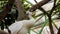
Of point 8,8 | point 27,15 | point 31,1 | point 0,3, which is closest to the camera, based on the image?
point 8,8

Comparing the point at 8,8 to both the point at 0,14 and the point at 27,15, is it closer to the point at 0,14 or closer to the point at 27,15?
the point at 0,14

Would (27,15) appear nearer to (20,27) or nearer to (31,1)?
(20,27)

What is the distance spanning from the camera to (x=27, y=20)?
1.21 feet

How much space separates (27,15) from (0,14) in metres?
0.13

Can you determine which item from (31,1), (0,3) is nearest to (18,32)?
(31,1)

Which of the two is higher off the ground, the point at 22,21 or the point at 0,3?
the point at 22,21

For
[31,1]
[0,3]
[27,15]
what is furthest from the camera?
[0,3]

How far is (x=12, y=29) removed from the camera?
347 mm

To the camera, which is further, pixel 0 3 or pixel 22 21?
pixel 0 3

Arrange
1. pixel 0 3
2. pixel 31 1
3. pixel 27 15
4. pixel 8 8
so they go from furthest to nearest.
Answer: pixel 0 3 < pixel 31 1 < pixel 27 15 < pixel 8 8

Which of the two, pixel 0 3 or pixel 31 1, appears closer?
pixel 31 1

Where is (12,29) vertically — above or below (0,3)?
above

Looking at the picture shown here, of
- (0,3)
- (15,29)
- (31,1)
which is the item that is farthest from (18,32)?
(0,3)

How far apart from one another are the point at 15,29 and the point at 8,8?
77 millimetres
